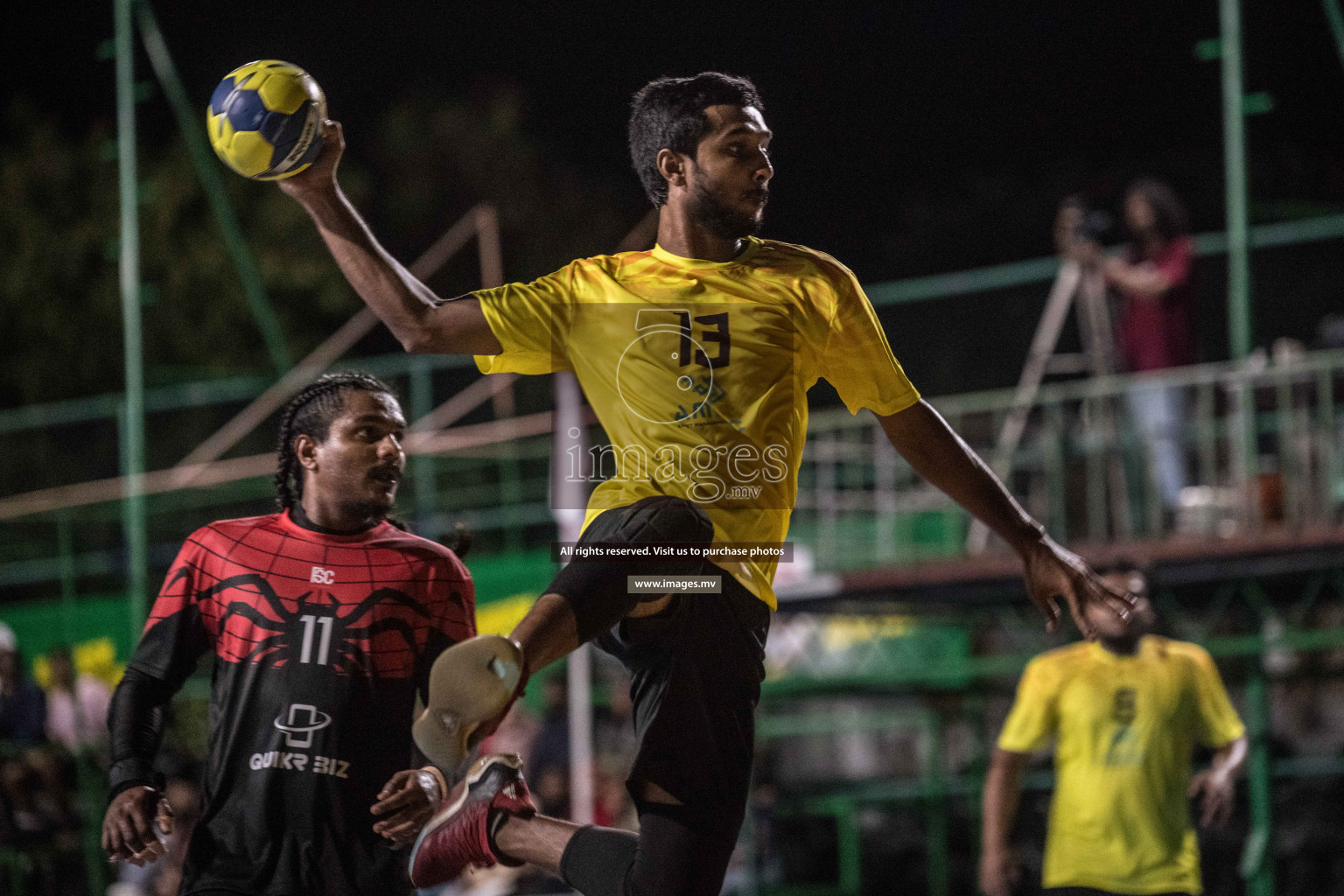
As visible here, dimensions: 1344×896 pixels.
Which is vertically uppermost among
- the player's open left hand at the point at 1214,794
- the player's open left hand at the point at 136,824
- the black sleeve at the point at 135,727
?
the black sleeve at the point at 135,727

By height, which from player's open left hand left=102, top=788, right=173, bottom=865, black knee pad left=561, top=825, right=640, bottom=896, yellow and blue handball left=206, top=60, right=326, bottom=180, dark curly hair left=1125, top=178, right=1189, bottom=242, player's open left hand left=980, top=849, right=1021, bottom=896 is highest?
dark curly hair left=1125, top=178, right=1189, bottom=242

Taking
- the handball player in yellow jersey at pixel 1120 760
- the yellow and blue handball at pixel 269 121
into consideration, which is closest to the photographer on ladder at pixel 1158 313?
the handball player in yellow jersey at pixel 1120 760

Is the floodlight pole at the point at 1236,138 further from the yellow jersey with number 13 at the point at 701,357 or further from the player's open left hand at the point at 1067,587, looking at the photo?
the yellow jersey with number 13 at the point at 701,357

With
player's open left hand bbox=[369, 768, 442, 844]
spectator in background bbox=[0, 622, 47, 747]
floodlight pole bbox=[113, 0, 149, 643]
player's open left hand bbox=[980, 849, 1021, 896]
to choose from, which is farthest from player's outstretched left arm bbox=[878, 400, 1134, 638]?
floodlight pole bbox=[113, 0, 149, 643]

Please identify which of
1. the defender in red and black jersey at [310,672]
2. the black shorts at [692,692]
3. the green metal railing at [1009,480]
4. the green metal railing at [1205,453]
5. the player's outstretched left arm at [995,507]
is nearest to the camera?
the black shorts at [692,692]

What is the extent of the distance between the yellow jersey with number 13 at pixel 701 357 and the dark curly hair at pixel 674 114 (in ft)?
0.69

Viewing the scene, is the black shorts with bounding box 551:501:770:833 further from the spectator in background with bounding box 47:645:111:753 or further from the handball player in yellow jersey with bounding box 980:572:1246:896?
the spectator in background with bounding box 47:645:111:753

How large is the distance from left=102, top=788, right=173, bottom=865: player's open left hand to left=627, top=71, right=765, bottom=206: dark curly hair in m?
1.67

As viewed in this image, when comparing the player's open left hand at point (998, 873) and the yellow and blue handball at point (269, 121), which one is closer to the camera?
the yellow and blue handball at point (269, 121)

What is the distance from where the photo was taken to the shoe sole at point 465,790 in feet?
12.0

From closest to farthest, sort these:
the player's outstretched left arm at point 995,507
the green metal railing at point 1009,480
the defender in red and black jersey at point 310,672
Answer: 1. the defender in red and black jersey at point 310,672
2. the player's outstretched left arm at point 995,507
3. the green metal railing at point 1009,480

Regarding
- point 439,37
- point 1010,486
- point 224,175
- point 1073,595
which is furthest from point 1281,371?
point 224,175

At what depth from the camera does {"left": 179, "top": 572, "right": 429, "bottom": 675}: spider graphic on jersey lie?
143 inches

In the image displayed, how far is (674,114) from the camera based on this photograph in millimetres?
3617
